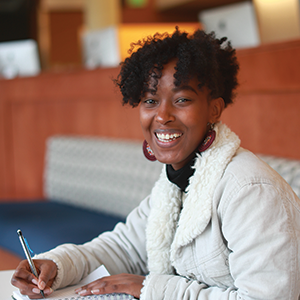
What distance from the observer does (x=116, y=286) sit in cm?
107

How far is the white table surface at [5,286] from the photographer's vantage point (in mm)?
1113

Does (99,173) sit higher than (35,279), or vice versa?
(35,279)

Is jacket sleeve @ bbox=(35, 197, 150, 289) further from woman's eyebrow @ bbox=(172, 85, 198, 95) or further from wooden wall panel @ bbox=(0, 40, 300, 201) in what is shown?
wooden wall panel @ bbox=(0, 40, 300, 201)

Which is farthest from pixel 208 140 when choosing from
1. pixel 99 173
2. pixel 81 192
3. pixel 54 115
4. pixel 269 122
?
pixel 54 115

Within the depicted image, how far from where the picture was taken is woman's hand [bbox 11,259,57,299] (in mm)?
1063

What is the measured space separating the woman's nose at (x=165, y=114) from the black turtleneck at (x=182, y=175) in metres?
0.14

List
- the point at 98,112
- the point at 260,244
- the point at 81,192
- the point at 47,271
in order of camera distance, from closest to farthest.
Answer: the point at 260,244 → the point at 47,271 → the point at 81,192 → the point at 98,112

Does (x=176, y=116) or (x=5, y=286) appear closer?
(x=176, y=116)

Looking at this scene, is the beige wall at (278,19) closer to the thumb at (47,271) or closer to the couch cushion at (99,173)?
the couch cushion at (99,173)

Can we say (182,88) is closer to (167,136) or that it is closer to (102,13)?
(167,136)

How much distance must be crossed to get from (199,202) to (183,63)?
33 cm

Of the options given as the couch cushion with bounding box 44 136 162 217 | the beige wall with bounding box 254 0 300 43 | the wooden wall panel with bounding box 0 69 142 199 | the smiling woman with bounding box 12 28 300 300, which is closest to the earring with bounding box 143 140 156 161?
the smiling woman with bounding box 12 28 300 300

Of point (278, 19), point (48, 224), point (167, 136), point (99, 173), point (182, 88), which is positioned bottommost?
point (48, 224)

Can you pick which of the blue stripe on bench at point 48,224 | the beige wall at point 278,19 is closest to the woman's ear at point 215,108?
the blue stripe on bench at point 48,224
